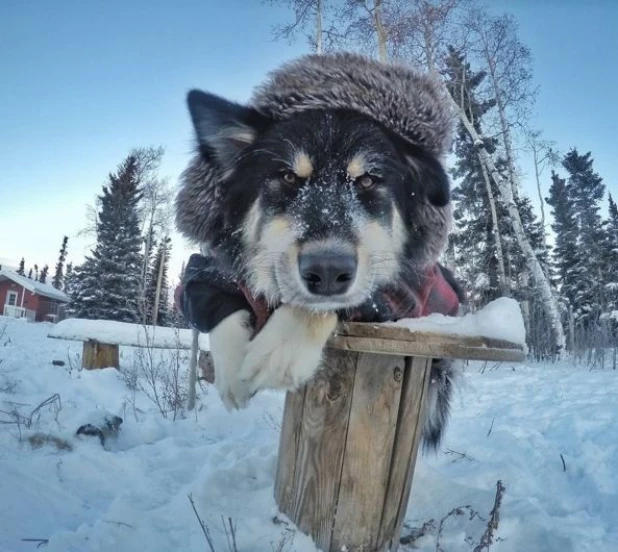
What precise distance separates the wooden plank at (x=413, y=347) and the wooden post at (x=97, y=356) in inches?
201

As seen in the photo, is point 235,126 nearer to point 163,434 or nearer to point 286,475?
point 286,475

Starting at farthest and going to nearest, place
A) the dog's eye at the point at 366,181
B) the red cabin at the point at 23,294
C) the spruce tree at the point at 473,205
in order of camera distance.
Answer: the red cabin at the point at 23,294, the spruce tree at the point at 473,205, the dog's eye at the point at 366,181

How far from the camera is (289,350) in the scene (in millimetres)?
1458

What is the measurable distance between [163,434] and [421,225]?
2491mm

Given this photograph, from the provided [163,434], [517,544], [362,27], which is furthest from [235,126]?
[362,27]

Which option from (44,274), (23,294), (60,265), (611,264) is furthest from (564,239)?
(44,274)

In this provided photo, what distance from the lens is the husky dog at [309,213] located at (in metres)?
1.48

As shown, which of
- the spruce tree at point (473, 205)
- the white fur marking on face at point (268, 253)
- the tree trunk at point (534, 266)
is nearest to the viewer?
the white fur marking on face at point (268, 253)

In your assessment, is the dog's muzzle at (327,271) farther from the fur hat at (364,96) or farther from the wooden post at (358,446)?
the fur hat at (364,96)

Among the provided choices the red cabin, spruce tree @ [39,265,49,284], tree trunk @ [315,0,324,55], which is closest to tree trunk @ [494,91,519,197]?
tree trunk @ [315,0,324,55]

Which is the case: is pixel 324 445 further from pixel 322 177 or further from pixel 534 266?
Answer: pixel 534 266

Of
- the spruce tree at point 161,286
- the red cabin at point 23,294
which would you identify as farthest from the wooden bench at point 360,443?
the red cabin at point 23,294

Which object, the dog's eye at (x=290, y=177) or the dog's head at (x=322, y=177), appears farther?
the dog's eye at (x=290, y=177)

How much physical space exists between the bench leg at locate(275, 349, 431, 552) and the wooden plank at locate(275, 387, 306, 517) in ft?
0.18
